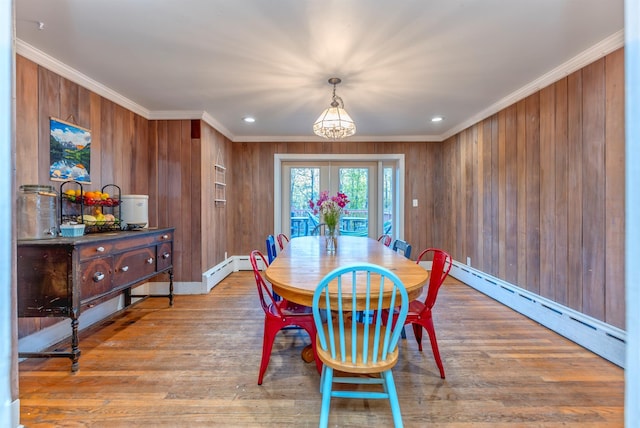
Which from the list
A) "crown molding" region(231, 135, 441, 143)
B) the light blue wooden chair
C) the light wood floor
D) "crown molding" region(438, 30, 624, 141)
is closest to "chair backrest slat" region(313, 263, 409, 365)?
the light blue wooden chair

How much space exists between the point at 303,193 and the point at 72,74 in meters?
3.31

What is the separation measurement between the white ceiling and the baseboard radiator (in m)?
2.09

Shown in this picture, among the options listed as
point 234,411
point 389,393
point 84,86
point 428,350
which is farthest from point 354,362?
point 84,86

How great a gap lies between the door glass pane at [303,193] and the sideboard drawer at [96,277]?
308 cm

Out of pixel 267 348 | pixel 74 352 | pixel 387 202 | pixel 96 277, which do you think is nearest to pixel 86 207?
pixel 96 277

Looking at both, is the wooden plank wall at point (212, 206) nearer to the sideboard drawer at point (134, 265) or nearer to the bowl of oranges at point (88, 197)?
the sideboard drawer at point (134, 265)

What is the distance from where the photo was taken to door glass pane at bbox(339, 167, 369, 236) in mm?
4965

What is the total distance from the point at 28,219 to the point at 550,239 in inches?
169

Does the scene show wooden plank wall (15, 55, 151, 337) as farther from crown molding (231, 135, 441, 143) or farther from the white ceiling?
Answer: crown molding (231, 135, 441, 143)

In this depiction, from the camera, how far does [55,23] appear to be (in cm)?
180

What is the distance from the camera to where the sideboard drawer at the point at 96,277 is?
6.40 feet

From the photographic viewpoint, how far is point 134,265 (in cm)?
254

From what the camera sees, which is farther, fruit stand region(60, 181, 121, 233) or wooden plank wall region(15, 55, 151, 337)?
fruit stand region(60, 181, 121, 233)

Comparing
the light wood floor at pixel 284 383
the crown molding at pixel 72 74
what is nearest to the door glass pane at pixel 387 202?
the light wood floor at pixel 284 383
